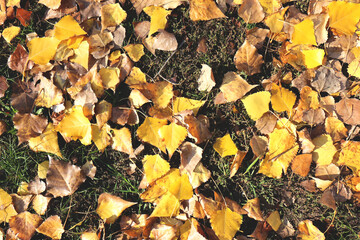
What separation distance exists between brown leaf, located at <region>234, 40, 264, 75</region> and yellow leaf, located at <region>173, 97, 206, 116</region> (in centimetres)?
34

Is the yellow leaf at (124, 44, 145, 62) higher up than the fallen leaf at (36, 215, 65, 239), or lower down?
higher up

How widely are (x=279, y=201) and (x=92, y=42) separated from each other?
1.49 metres

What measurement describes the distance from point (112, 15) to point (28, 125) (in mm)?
844

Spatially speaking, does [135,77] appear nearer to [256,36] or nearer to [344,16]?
[256,36]

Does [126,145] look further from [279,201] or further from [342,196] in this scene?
[342,196]

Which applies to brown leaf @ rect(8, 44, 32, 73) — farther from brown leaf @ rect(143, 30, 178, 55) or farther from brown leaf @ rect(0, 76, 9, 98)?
brown leaf @ rect(143, 30, 178, 55)

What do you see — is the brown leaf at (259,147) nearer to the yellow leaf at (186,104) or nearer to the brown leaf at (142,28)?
the yellow leaf at (186,104)

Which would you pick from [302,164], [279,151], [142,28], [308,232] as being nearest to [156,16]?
[142,28]

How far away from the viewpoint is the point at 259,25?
217 centimetres

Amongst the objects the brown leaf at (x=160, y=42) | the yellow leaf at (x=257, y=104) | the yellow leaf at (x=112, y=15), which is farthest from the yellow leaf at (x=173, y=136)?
the yellow leaf at (x=112, y=15)

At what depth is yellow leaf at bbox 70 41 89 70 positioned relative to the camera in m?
2.07

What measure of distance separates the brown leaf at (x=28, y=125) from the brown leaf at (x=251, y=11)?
137 centimetres

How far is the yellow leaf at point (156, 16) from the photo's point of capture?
2.10 m

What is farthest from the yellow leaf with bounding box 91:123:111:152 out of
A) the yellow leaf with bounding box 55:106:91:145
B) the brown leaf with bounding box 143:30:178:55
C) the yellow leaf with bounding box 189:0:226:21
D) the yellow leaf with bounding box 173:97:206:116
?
the yellow leaf with bounding box 189:0:226:21
